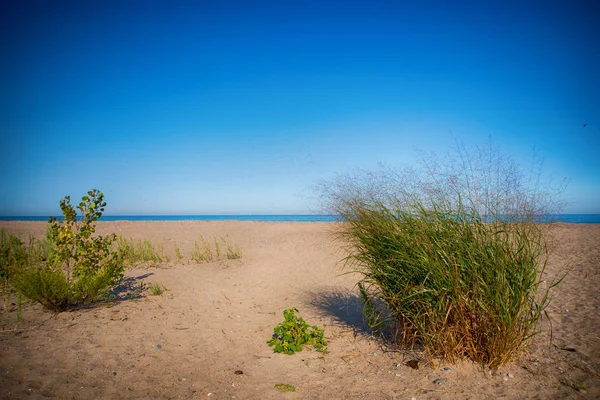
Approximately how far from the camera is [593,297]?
6.07m

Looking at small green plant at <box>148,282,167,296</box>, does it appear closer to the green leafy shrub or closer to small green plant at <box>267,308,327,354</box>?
the green leafy shrub

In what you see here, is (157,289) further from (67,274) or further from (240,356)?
(240,356)

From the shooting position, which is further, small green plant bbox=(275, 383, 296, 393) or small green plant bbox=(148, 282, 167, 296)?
small green plant bbox=(148, 282, 167, 296)

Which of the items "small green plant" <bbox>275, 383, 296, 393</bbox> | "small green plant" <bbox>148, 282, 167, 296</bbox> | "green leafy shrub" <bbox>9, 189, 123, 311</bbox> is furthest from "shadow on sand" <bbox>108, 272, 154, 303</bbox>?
"small green plant" <bbox>275, 383, 296, 393</bbox>

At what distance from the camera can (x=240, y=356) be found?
4270mm

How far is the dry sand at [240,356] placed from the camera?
10.5ft

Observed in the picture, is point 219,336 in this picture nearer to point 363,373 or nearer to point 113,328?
point 113,328

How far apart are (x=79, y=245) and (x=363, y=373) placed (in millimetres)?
5077

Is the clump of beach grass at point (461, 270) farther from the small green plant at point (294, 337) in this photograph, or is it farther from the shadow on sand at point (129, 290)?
Result: the shadow on sand at point (129, 290)

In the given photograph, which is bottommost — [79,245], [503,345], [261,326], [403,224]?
[261,326]

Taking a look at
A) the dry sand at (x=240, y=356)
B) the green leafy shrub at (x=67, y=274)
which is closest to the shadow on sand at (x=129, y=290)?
the dry sand at (x=240, y=356)

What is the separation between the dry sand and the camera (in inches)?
126

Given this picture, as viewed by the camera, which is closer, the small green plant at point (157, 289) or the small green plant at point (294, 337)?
the small green plant at point (294, 337)

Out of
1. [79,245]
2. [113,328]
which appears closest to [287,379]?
[113,328]
